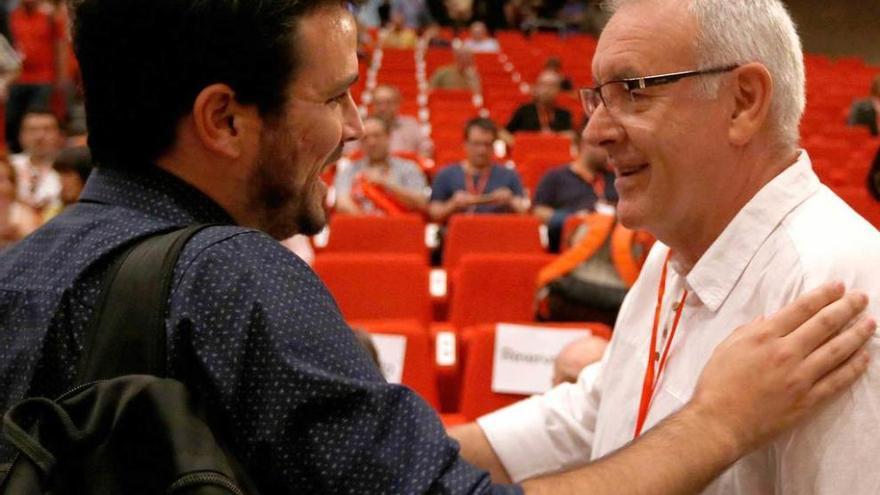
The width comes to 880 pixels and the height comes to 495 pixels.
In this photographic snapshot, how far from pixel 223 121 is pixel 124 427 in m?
0.33

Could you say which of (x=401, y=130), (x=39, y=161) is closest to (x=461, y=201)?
(x=401, y=130)

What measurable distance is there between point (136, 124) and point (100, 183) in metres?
0.08

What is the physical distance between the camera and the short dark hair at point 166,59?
3.17 ft

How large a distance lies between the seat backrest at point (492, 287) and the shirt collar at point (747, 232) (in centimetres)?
267

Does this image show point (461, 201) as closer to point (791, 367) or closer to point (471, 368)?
point (471, 368)

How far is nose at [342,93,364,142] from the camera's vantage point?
113 centimetres

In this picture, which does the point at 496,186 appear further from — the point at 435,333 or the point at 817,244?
the point at 817,244

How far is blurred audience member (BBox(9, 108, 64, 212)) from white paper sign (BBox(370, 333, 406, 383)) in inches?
119

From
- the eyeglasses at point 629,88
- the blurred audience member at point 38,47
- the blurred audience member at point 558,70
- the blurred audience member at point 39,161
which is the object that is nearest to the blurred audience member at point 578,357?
the eyeglasses at point 629,88

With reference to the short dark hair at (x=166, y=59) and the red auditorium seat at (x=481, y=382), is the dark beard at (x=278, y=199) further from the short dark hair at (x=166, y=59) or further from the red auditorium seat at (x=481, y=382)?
the red auditorium seat at (x=481, y=382)

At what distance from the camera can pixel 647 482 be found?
100 cm

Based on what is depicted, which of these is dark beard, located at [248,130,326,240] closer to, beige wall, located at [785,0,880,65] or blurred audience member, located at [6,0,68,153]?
blurred audience member, located at [6,0,68,153]

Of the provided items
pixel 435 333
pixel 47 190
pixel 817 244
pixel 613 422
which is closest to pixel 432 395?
pixel 435 333

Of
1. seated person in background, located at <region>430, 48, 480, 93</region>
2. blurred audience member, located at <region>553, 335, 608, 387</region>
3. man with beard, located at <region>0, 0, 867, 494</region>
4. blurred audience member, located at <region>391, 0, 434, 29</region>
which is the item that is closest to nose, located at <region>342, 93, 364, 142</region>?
man with beard, located at <region>0, 0, 867, 494</region>
